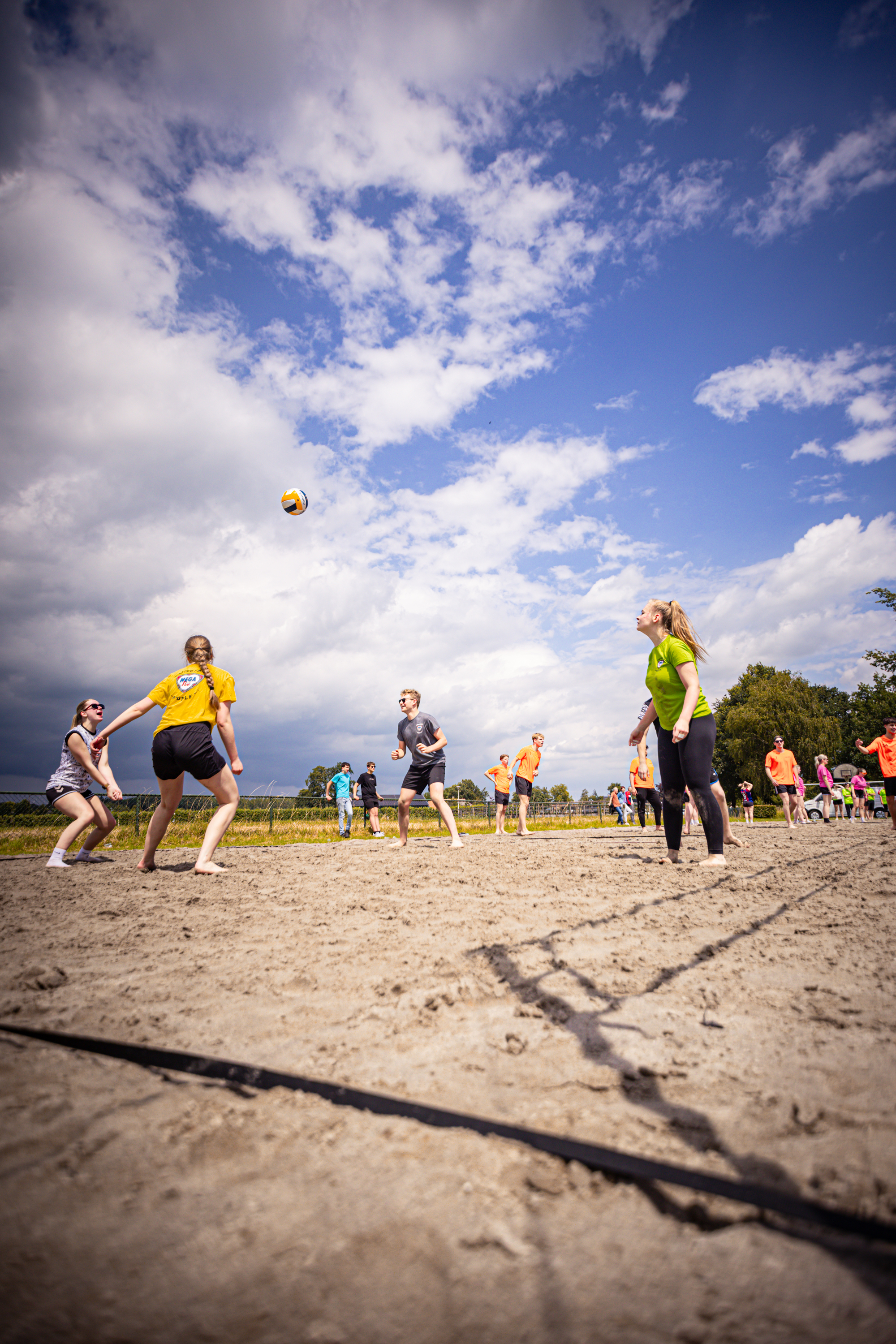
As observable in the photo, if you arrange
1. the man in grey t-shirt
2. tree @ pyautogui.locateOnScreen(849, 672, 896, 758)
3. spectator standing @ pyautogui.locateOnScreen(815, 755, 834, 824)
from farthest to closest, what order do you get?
tree @ pyautogui.locateOnScreen(849, 672, 896, 758) → spectator standing @ pyautogui.locateOnScreen(815, 755, 834, 824) → the man in grey t-shirt

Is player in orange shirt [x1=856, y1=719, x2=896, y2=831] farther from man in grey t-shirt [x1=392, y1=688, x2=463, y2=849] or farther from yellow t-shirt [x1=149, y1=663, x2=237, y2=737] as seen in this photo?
yellow t-shirt [x1=149, y1=663, x2=237, y2=737]

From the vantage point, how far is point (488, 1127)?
52.4 inches

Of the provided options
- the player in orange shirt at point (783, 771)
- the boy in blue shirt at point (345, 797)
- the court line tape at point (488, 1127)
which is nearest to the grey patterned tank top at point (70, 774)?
the court line tape at point (488, 1127)

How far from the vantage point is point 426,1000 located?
6.88 ft

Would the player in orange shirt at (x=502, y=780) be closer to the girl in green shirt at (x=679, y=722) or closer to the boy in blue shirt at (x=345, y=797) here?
the boy in blue shirt at (x=345, y=797)

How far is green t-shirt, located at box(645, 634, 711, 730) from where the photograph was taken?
5.21 m

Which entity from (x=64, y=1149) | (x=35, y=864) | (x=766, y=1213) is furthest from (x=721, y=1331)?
(x=35, y=864)

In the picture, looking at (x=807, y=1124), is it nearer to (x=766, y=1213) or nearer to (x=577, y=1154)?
(x=766, y=1213)

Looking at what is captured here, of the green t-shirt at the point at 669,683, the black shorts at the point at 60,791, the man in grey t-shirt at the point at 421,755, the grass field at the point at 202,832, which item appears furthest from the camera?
the grass field at the point at 202,832

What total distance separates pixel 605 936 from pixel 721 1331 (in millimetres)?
2095

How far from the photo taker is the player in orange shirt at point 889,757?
354 inches

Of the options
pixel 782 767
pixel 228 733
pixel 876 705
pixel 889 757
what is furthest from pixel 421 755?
pixel 876 705

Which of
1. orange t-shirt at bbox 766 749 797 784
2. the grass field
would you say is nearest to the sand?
the grass field

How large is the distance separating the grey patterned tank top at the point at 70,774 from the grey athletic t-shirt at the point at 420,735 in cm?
345
